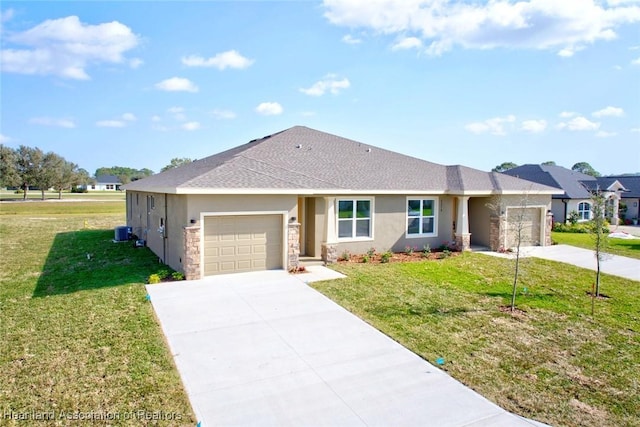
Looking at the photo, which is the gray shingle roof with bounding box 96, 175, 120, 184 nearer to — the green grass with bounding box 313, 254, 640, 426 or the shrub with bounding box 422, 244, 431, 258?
the shrub with bounding box 422, 244, 431, 258

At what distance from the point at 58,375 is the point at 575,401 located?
25.0ft

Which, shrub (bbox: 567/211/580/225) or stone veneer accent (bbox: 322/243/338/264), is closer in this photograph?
stone veneer accent (bbox: 322/243/338/264)

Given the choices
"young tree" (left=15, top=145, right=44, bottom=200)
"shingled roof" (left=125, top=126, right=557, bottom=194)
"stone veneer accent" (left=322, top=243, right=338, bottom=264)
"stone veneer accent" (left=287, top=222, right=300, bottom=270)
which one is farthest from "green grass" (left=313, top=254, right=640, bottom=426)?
"young tree" (left=15, top=145, right=44, bottom=200)

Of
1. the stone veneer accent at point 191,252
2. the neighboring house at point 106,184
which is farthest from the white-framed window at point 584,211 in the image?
the neighboring house at point 106,184

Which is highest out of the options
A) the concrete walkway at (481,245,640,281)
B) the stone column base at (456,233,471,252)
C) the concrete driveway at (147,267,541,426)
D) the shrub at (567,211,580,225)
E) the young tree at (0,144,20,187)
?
the young tree at (0,144,20,187)

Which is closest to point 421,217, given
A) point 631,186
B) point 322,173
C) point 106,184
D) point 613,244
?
point 322,173

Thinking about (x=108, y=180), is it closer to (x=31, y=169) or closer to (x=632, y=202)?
(x=31, y=169)

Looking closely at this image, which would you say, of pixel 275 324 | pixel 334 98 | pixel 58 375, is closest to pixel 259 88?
pixel 334 98

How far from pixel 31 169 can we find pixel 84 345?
7411 cm

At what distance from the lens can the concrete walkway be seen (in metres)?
14.2

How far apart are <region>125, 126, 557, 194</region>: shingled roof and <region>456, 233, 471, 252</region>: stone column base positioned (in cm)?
196

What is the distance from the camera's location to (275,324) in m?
8.29

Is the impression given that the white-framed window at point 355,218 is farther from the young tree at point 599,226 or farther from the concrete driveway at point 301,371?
the young tree at point 599,226

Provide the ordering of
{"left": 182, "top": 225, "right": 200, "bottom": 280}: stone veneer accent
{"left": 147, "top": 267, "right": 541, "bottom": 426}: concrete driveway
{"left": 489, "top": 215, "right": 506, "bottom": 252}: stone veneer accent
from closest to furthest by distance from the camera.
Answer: {"left": 147, "top": 267, "right": 541, "bottom": 426}: concrete driveway
{"left": 182, "top": 225, "right": 200, "bottom": 280}: stone veneer accent
{"left": 489, "top": 215, "right": 506, "bottom": 252}: stone veneer accent
